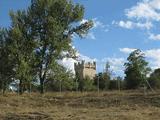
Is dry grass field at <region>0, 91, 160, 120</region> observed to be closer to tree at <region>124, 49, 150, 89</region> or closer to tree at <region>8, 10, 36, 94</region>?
tree at <region>8, 10, 36, 94</region>

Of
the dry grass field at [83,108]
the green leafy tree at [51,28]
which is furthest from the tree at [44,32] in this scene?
the dry grass field at [83,108]

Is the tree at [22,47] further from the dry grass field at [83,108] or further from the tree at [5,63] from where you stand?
the dry grass field at [83,108]

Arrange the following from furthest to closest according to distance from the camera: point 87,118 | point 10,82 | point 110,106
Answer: point 10,82
point 110,106
point 87,118

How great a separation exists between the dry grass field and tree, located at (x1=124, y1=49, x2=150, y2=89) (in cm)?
3051

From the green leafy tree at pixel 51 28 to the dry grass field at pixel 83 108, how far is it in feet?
40.9

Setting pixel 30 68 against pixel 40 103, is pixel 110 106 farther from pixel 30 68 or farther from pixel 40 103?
pixel 30 68

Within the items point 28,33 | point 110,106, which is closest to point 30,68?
point 28,33

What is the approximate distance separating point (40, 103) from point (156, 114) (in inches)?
386

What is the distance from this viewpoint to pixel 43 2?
45781 mm

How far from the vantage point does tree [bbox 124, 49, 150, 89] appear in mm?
63062

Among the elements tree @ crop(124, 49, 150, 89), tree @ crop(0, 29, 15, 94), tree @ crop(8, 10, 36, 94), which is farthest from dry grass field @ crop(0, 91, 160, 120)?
tree @ crop(124, 49, 150, 89)

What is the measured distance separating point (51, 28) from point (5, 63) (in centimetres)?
607

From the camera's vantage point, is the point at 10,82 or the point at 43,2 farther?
the point at 10,82

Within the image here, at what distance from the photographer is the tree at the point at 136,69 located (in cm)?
6306
